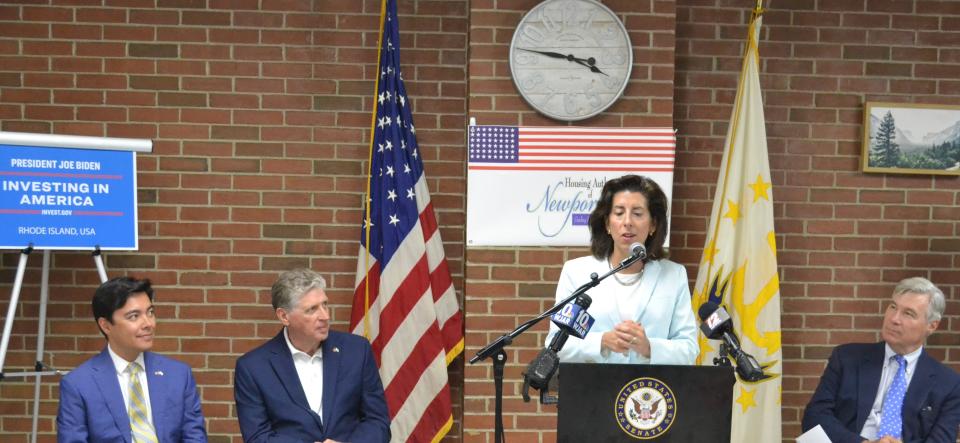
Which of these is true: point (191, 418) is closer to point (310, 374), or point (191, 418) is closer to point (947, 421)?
point (310, 374)

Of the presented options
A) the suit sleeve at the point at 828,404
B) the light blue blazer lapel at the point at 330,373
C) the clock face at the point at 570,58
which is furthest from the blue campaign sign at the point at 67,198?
the suit sleeve at the point at 828,404

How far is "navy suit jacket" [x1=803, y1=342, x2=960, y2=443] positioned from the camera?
319 centimetres

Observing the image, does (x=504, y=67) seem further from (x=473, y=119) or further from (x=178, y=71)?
(x=178, y=71)

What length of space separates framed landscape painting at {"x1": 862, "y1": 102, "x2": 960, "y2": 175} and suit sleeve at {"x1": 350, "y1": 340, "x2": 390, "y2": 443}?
2.51 meters

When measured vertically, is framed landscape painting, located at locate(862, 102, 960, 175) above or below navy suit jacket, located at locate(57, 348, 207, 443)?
above

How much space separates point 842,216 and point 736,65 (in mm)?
865

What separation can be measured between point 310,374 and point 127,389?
1.91 feet

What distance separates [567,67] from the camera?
3791mm

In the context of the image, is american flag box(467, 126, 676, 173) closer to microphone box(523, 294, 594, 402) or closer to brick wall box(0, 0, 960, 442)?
brick wall box(0, 0, 960, 442)

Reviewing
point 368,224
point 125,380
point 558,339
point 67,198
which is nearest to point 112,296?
point 125,380

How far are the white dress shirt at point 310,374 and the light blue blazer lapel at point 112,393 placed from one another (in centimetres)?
55

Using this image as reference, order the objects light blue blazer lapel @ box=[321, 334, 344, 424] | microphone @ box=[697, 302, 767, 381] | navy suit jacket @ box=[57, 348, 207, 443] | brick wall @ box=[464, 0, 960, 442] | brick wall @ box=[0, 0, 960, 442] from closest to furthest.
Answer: microphone @ box=[697, 302, 767, 381], navy suit jacket @ box=[57, 348, 207, 443], light blue blazer lapel @ box=[321, 334, 344, 424], brick wall @ box=[0, 0, 960, 442], brick wall @ box=[464, 0, 960, 442]

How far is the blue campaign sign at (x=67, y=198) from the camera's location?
347cm

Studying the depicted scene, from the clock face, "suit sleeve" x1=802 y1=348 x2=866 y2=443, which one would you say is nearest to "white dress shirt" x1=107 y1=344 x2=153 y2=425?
the clock face
